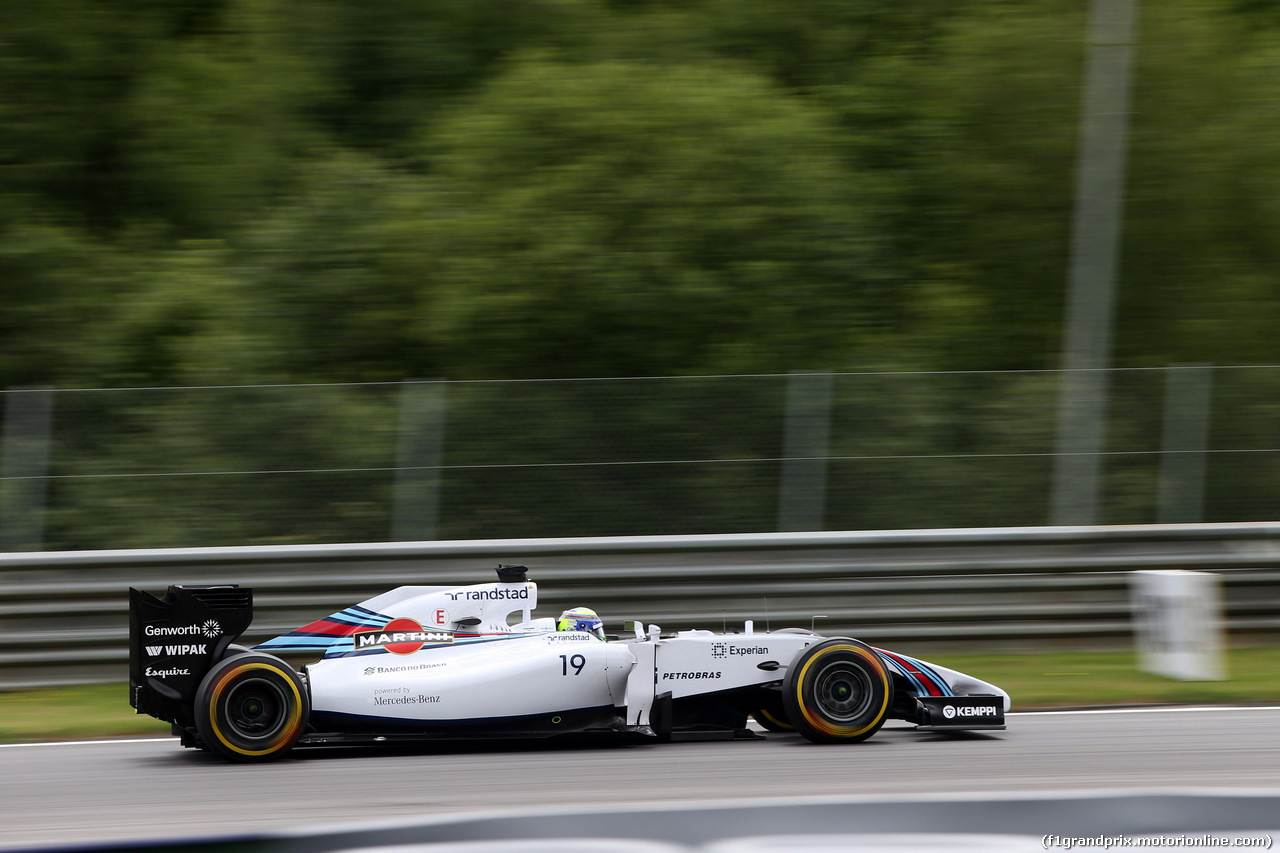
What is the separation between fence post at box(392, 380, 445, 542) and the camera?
8828 millimetres

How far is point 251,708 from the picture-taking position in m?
5.98

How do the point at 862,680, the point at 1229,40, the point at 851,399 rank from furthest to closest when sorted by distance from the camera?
the point at 1229,40, the point at 851,399, the point at 862,680

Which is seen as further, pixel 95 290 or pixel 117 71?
pixel 117 71

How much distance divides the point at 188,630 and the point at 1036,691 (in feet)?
15.8

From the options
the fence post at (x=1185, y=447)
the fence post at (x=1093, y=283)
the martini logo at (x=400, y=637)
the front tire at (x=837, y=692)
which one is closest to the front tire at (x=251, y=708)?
the martini logo at (x=400, y=637)

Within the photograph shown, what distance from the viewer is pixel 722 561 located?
8711 millimetres

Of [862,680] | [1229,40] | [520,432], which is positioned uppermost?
[1229,40]

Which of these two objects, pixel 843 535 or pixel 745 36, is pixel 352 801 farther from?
pixel 745 36

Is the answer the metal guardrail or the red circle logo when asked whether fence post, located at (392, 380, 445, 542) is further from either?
the red circle logo

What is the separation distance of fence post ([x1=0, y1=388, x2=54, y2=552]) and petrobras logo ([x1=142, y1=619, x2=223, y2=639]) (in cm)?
317

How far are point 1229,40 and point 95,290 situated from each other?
11.3 metres

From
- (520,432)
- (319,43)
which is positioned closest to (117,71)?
(319,43)

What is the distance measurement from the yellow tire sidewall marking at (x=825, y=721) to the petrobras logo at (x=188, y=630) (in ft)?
8.79

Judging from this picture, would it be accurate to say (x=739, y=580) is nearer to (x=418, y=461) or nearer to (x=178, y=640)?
(x=418, y=461)
